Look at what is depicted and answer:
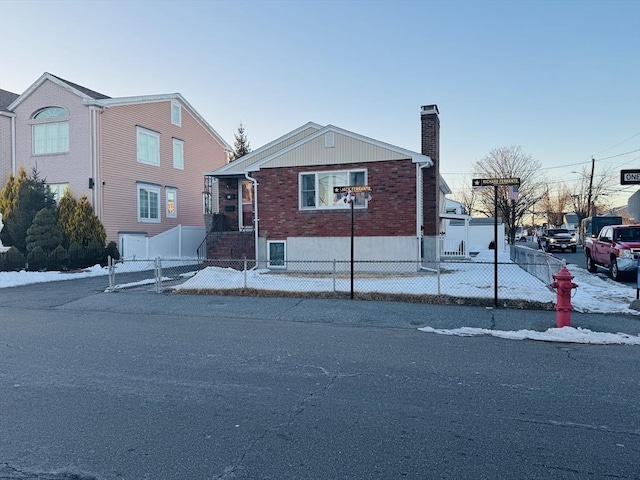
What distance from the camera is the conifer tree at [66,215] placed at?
20375 millimetres

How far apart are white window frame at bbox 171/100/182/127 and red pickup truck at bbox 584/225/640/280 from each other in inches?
856

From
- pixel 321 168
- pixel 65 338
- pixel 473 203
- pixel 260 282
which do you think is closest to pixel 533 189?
pixel 473 203

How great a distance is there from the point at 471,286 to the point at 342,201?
18.8ft

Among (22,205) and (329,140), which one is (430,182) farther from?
(22,205)

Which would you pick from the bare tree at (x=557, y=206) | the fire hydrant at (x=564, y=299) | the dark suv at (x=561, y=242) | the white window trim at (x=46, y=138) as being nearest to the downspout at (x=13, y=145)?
the white window trim at (x=46, y=138)

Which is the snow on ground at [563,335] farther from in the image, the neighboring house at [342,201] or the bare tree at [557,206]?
the bare tree at [557,206]

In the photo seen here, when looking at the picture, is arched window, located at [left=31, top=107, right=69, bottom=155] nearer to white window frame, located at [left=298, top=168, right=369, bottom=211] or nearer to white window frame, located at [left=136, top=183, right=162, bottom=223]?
white window frame, located at [left=136, top=183, right=162, bottom=223]

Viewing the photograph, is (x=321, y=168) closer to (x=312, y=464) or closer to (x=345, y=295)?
(x=345, y=295)

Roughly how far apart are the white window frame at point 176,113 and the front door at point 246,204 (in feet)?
25.1

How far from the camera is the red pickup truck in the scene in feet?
50.9

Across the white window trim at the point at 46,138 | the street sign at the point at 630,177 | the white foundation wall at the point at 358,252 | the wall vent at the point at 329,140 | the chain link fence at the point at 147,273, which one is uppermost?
the white window trim at the point at 46,138

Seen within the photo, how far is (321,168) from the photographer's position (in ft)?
58.5

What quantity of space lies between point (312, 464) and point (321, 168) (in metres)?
14.8

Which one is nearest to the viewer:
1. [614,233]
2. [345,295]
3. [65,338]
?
[65,338]
